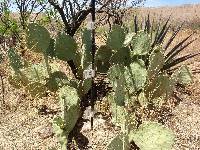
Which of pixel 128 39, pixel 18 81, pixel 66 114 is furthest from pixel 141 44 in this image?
pixel 18 81

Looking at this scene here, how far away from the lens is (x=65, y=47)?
6.07 meters

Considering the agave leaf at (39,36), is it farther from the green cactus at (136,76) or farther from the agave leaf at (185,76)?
the agave leaf at (185,76)

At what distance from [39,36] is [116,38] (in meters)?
1.09

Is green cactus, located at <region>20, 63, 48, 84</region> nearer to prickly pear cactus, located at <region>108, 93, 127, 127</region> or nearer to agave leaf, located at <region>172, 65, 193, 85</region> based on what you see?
prickly pear cactus, located at <region>108, 93, 127, 127</region>

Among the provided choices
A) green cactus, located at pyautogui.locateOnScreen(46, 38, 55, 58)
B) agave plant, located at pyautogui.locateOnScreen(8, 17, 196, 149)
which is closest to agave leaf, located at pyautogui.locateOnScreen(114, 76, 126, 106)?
agave plant, located at pyautogui.locateOnScreen(8, 17, 196, 149)

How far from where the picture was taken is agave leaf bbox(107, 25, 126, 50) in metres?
5.88

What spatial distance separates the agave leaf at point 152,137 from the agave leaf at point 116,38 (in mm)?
1369

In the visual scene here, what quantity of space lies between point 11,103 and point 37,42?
A: 40.4 inches

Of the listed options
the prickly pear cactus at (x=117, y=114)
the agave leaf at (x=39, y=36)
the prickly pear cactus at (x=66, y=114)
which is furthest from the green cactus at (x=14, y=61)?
the prickly pear cactus at (x=117, y=114)

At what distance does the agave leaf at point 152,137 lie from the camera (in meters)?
4.71

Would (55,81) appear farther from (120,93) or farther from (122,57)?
(120,93)

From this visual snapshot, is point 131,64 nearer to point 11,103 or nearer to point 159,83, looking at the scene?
point 159,83

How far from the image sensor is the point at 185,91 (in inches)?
256

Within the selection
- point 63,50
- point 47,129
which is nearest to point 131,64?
point 63,50
